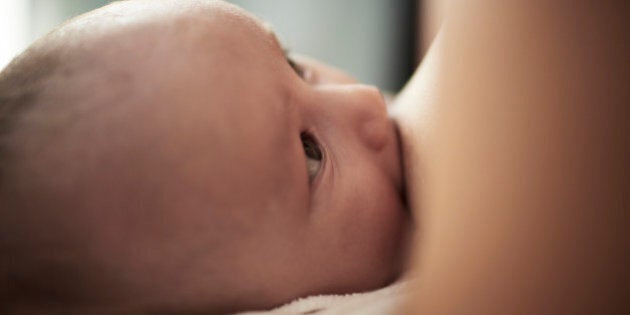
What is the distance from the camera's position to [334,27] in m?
1.56

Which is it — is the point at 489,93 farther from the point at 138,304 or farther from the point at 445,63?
the point at 138,304

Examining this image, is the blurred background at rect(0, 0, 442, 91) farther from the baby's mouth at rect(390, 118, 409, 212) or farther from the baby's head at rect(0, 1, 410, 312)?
the baby's head at rect(0, 1, 410, 312)

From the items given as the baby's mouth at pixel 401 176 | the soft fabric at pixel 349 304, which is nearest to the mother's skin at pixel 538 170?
the soft fabric at pixel 349 304

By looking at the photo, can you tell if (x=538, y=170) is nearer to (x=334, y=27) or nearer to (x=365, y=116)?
(x=365, y=116)

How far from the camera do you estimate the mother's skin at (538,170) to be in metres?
0.37

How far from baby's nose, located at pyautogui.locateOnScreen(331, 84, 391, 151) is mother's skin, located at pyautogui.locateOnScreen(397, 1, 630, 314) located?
238 mm

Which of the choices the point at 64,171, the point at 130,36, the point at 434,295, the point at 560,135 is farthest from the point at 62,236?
the point at 560,135

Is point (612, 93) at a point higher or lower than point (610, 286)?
higher

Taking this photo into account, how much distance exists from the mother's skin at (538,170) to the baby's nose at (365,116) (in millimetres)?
238

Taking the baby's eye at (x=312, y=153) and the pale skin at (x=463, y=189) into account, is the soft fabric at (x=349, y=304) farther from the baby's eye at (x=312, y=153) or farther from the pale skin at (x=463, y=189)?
the baby's eye at (x=312, y=153)

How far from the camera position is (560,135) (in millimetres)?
379

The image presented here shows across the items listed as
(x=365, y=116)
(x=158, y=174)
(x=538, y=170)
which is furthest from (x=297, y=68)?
(x=538, y=170)

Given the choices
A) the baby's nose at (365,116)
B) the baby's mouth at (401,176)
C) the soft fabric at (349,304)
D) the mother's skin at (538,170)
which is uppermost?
the mother's skin at (538,170)

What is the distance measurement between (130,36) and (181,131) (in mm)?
129
